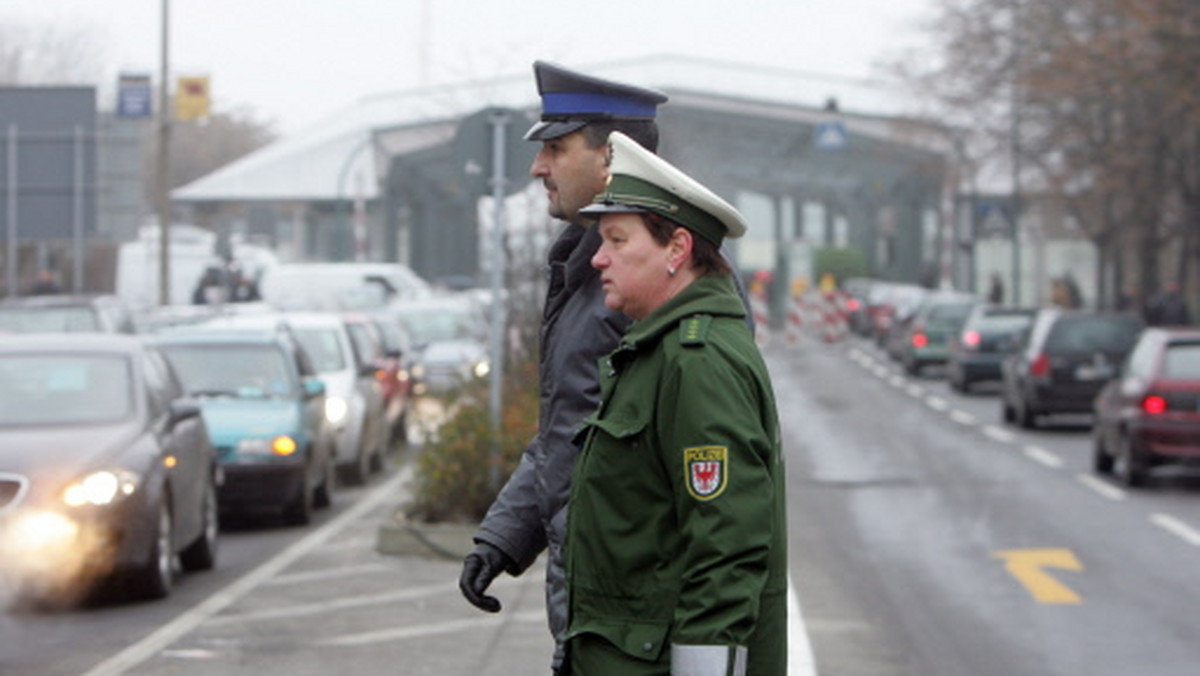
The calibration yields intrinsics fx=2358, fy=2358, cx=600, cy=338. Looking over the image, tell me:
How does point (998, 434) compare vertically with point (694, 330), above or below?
below

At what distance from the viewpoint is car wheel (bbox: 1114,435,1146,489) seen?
2005cm

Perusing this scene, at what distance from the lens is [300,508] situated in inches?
650

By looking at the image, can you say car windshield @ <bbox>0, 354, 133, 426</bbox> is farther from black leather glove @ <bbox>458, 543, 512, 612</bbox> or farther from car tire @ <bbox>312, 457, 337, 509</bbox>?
black leather glove @ <bbox>458, 543, 512, 612</bbox>

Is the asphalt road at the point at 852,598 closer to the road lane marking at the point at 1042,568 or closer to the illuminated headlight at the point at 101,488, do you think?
the road lane marking at the point at 1042,568

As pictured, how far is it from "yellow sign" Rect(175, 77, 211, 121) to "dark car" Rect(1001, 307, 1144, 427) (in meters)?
16.4

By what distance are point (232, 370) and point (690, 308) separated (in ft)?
45.6

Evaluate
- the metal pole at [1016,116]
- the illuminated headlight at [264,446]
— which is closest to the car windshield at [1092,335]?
the metal pole at [1016,116]

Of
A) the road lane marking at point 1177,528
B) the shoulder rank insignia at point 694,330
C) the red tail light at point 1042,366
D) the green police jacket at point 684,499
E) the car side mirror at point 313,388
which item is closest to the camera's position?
the green police jacket at point 684,499

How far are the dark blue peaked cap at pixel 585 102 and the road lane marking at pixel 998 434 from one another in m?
22.2

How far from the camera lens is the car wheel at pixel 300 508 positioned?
16.4 metres

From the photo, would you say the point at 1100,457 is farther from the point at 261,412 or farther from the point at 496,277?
the point at 261,412

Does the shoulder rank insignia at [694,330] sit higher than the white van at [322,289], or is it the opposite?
the shoulder rank insignia at [694,330]

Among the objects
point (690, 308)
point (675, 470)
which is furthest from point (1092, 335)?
point (675, 470)

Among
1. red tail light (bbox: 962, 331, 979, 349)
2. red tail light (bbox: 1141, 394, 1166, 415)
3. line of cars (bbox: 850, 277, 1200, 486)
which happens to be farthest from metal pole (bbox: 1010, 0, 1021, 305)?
red tail light (bbox: 1141, 394, 1166, 415)
